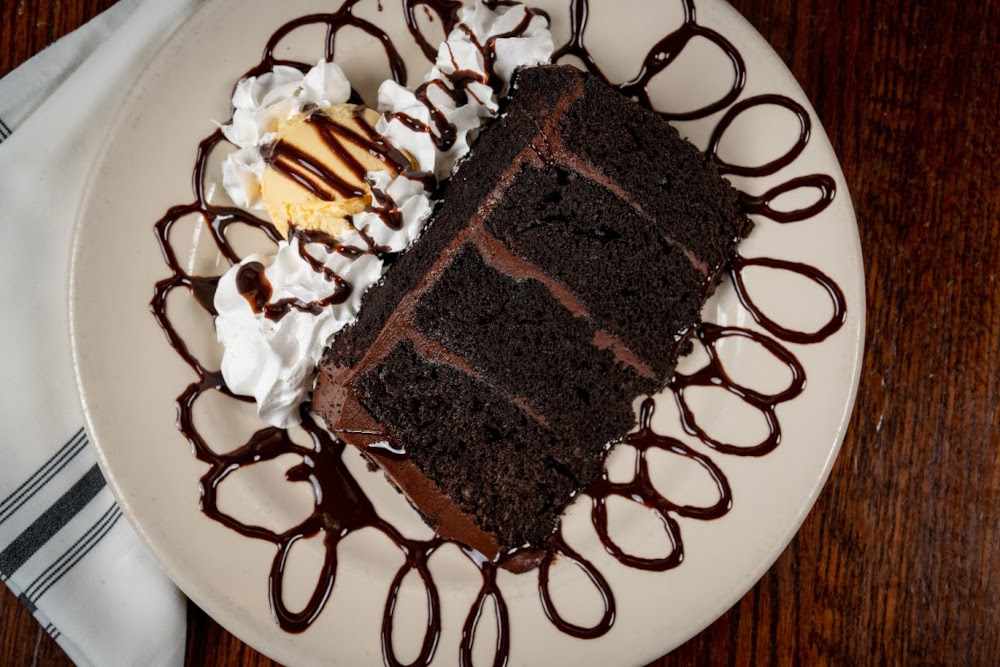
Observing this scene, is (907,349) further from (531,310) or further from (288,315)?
(288,315)

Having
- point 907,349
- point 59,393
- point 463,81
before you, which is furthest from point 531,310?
point 59,393

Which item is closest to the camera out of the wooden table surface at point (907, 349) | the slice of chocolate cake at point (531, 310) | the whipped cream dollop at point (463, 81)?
the slice of chocolate cake at point (531, 310)

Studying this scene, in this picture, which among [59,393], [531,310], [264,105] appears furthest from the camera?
[59,393]

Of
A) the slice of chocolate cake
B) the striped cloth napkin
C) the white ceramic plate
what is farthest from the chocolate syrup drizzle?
the striped cloth napkin

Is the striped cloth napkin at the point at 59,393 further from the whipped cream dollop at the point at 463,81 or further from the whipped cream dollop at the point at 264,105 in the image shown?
the whipped cream dollop at the point at 463,81

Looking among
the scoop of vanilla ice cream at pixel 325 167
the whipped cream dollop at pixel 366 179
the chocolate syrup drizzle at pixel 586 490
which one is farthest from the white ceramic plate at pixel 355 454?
the scoop of vanilla ice cream at pixel 325 167

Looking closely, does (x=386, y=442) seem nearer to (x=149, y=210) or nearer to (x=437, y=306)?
(x=437, y=306)
